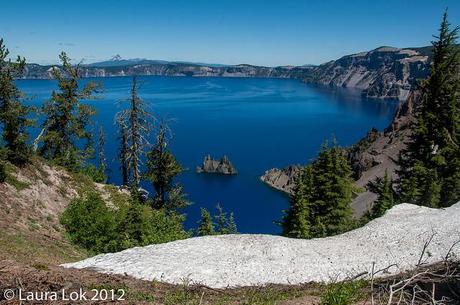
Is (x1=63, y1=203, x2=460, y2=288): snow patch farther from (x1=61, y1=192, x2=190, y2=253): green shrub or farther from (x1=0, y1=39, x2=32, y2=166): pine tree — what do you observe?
(x1=0, y1=39, x2=32, y2=166): pine tree

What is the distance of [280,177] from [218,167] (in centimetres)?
2039

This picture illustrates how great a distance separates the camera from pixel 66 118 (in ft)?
143

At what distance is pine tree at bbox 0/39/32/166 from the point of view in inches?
1267

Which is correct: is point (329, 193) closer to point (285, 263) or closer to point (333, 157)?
point (333, 157)

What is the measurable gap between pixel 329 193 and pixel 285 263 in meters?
19.7

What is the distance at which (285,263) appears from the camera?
21266mm

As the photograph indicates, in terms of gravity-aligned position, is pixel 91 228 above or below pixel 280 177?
above

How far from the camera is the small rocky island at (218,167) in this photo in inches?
5305

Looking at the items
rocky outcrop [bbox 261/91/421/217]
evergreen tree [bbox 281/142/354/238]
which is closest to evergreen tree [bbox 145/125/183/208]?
evergreen tree [bbox 281/142/354/238]

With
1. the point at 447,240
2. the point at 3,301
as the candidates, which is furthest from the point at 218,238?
the point at 3,301

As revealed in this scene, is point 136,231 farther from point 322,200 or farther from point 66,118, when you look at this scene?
point 66,118

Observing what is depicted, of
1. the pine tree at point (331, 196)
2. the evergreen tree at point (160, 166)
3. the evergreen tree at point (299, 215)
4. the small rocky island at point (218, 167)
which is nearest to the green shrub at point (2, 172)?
the evergreen tree at point (160, 166)

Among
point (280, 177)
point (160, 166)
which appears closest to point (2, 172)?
point (160, 166)

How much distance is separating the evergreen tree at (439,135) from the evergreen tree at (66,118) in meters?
33.6
